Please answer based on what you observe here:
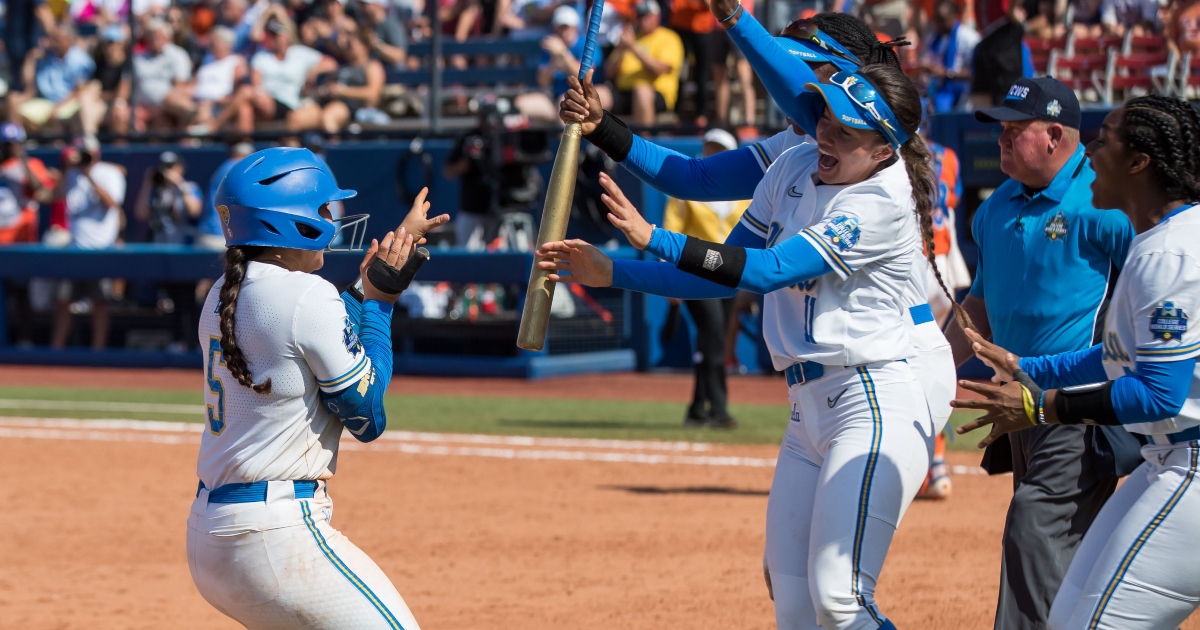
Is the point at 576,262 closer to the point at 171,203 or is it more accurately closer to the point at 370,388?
the point at 370,388

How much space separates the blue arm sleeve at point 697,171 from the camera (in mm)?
4500

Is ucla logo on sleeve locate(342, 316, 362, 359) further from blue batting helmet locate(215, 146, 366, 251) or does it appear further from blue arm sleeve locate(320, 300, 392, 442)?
blue batting helmet locate(215, 146, 366, 251)

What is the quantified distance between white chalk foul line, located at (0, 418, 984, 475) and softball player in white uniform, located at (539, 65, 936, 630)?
217 inches

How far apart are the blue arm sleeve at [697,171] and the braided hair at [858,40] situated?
0.46 meters

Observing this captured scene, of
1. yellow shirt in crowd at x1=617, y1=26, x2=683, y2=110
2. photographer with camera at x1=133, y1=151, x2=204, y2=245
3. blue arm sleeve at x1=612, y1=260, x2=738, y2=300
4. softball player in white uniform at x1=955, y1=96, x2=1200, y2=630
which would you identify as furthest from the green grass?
softball player in white uniform at x1=955, y1=96, x2=1200, y2=630

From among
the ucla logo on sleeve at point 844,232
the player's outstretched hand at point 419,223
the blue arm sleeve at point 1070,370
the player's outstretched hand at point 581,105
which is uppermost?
the player's outstretched hand at point 581,105

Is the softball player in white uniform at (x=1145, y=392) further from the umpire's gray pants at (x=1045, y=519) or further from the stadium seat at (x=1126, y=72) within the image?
the stadium seat at (x=1126, y=72)

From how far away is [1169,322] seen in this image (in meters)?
3.34

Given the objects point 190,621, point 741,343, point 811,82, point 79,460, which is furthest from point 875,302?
point 741,343

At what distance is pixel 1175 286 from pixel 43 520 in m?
6.73

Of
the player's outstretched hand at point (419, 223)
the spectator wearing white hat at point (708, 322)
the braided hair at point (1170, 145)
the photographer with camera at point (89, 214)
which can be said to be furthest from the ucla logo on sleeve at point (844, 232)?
the photographer with camera at point (89, 214)

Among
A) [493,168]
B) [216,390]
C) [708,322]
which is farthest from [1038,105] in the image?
[493,168]

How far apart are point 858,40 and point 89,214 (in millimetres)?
14726

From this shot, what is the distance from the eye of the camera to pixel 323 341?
11.4 feet
